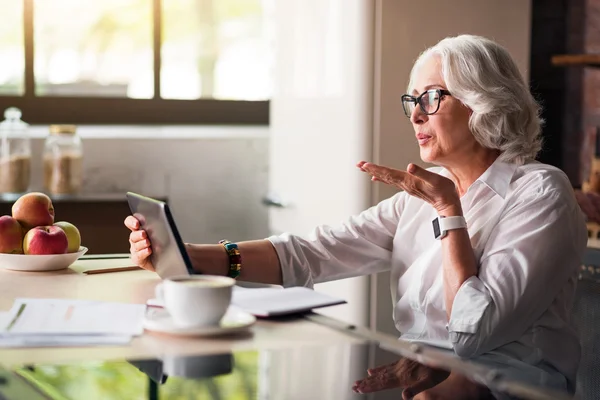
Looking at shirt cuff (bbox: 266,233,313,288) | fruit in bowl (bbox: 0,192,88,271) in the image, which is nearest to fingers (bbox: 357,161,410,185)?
shirt cuff (bbox: 266,233,313,288)

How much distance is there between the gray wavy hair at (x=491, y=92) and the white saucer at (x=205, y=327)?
2.51 ft

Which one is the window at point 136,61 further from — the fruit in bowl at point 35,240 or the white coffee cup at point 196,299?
the white coffee cup at point 196,299

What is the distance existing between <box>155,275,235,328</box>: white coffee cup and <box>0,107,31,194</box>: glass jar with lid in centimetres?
208

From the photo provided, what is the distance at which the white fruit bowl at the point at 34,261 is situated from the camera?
1.90m

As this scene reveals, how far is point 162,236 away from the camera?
5.59 ft

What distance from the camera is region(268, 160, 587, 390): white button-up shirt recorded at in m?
1.76

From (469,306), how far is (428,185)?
259mm

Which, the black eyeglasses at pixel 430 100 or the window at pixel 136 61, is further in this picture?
the window at pixel 136 61

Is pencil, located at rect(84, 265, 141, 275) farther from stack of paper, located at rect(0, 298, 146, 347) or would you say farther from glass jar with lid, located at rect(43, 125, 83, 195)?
glass jar with lid, located at rect(43, 125, 83, 195)

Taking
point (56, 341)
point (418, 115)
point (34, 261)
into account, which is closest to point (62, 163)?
point (34, 261)

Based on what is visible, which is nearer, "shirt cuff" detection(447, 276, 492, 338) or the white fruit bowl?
"shirt cuff" detection(447, 276, 492, 338)

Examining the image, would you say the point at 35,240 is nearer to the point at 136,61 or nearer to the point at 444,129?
the point at 444,129

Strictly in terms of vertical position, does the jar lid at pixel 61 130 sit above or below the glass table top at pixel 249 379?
above

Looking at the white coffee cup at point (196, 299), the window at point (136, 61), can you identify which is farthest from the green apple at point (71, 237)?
the window at point (136, 61)
